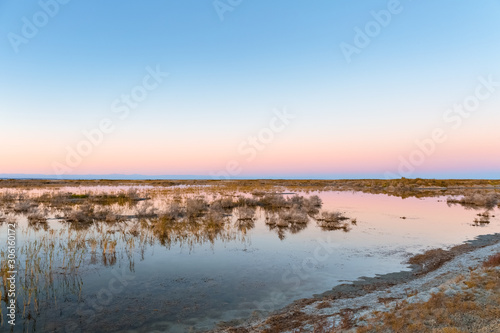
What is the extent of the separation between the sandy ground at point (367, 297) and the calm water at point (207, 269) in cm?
67

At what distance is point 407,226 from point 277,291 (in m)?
15.5

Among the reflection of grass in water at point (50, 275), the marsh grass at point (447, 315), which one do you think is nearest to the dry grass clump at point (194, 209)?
the reflection of grass in water at point (50, 275)

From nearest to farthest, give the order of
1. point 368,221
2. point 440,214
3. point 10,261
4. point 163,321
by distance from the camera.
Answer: point 163,321 → point 10,261 → point 368,221 → point 440,214

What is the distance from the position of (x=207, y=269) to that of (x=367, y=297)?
6.11 meters

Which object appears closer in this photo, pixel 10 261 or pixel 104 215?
pixel 10 261

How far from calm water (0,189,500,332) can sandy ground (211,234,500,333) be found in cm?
67

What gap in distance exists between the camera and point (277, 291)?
10.2 meters

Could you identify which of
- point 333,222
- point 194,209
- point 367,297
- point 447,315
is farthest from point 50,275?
point 333,222

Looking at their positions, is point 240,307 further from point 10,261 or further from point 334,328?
point 10,261

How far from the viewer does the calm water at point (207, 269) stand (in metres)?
8.30

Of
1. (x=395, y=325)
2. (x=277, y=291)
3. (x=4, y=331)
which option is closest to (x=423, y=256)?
(x=277, y=291)

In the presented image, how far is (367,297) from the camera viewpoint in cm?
904

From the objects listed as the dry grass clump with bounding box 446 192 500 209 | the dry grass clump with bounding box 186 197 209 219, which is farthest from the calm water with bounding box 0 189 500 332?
the dry grass clump with bounding box 446 192 500 209

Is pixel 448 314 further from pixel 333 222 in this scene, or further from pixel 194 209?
pixel 194 209
